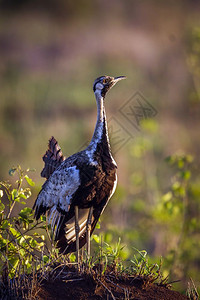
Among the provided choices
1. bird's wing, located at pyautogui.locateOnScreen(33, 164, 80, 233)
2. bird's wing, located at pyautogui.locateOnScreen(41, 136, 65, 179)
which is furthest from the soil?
bird's wing, located at pyautogui.locateOnScreen(41, 136, 65, 179)

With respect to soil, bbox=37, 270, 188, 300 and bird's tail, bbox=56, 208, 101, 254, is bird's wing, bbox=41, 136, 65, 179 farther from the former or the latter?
soil, bbox=37, 270, 188, 300

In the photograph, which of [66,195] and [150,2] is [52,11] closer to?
[150,2]

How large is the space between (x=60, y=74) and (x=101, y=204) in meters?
14.2

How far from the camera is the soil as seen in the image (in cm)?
405

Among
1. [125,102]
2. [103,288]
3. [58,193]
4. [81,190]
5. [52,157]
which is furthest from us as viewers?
[125,102]

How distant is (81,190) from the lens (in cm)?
514

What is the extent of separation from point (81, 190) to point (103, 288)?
121cm

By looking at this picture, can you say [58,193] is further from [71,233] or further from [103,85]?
[103,85]

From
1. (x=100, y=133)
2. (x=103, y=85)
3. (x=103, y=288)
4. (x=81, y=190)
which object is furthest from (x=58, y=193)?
(x=103, y=288)

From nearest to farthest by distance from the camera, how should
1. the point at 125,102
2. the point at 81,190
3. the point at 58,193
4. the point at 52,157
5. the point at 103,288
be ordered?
the point at 103,288, the point at 81,190, the point at 58,193, the point at 52,157, the point at 125,102

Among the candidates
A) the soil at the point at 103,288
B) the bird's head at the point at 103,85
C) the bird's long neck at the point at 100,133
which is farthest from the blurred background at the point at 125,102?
the soil at the point at 103,288

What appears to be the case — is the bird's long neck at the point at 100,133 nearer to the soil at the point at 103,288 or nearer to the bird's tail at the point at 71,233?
the bird's tail at the point at 71,233

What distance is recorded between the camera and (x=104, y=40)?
23.2 metres

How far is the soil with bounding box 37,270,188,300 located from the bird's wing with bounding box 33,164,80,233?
1.04 meters
